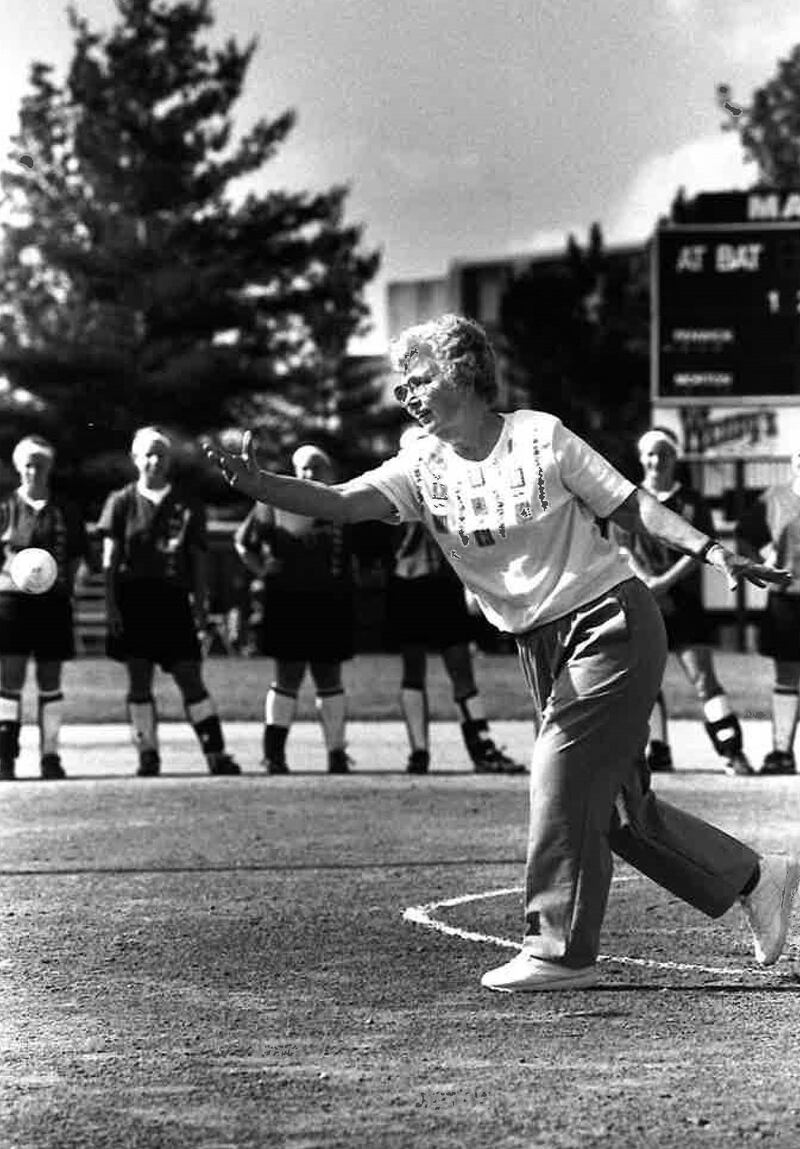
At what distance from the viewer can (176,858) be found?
1084 centimetres

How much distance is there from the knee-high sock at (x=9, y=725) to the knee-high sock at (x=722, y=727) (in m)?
4.29

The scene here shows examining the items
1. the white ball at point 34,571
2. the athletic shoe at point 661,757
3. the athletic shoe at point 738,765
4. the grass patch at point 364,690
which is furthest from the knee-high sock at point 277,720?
the grass patch at point 364,690

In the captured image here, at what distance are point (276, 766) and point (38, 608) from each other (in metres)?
1.81

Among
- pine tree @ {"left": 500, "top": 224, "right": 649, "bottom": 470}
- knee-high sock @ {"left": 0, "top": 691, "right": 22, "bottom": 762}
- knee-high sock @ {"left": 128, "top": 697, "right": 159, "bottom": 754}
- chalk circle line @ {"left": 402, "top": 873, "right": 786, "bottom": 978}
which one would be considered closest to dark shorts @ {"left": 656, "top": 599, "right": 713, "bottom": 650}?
knee-high sock @ {"left": 128, "top": 697, "right": 159, "bottom": 754}

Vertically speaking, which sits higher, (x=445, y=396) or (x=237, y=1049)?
(x=445, y=396)

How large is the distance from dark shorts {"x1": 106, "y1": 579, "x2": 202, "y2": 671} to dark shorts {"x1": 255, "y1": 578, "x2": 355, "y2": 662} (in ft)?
1.62

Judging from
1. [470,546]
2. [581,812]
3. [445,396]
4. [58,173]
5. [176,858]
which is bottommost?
[176,858]

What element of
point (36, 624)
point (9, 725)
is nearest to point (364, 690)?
point (9, 725)

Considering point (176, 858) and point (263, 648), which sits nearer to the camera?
point (176, 858)

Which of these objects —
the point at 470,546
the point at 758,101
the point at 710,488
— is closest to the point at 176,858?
the point at 470,546

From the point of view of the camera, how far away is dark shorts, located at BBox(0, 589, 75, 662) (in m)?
14.6

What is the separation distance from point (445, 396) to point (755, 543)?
783cm

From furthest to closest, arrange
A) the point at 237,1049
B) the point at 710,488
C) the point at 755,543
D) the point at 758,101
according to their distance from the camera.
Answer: the point at 758,101, the point at 710,488, the point at 755,543, the point at 237,1049

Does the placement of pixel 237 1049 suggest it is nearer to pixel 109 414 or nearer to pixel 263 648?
pixel 263 648
